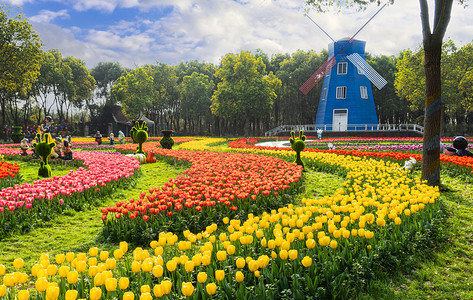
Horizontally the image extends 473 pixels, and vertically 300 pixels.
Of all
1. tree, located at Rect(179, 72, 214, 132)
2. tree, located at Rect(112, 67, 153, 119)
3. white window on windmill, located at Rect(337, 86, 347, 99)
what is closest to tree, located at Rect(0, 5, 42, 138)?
tree, located at Rect(112, 67, 153, 119)

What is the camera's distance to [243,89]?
40.5 m

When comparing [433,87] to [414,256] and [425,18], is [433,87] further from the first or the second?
[414,256]

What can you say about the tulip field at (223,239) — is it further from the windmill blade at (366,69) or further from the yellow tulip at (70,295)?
the windmill blade at (366,69)

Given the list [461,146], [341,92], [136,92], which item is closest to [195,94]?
[136,92]

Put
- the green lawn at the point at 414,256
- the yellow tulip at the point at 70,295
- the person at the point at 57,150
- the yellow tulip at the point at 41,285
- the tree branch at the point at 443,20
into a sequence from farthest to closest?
1. the person at the point at 57,150
2. the tree branch at the point at 443,20
3. the green lawn at the point at 414,256
4. the yellow tulip at the point at 41,285
5. the yellow tulip at the point at 70,295

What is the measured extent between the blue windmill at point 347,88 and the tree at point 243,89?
17.5 ft

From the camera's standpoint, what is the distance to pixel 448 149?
1205 cm

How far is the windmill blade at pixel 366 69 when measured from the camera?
37.2m

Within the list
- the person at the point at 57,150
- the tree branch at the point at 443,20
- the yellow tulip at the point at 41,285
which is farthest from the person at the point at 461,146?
the person at the point at 57,150

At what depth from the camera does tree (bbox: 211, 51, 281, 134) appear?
133 feet

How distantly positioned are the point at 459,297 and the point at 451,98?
4032cm

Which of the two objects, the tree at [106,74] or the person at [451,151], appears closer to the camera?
the person at [451,151]

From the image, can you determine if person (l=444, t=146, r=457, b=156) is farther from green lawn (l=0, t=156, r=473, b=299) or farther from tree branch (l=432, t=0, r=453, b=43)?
tree branch (l=432, t=0, r=453, b=43)

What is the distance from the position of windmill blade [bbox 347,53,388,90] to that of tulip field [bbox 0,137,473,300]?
1203 inches
